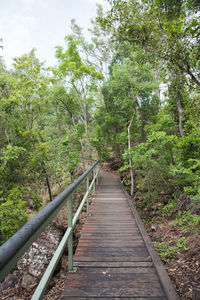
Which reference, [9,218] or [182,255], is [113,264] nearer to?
[182,255]

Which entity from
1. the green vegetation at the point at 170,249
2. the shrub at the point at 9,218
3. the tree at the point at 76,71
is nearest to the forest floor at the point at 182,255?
the green vegetation at the point at 170,249

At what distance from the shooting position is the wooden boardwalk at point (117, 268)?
1.82m

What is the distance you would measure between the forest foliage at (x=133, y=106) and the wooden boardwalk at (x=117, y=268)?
5.95ft

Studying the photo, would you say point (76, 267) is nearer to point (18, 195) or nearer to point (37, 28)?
point (18, 195)

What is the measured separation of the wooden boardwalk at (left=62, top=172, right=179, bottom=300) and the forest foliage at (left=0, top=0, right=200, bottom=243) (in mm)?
1815

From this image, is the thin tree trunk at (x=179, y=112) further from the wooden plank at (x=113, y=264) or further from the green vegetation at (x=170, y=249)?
the wooden plank at (x=113, y=264)

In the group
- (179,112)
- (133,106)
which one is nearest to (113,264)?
(179,112)

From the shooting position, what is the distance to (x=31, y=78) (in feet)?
38.4

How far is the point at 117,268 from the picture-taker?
225 cm

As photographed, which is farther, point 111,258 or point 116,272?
point 111,258

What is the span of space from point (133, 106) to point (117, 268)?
8498 mm

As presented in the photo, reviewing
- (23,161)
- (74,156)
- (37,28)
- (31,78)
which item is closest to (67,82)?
(31,78)

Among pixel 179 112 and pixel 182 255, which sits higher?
pixel 179 112

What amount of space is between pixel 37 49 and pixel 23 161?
14.9m
